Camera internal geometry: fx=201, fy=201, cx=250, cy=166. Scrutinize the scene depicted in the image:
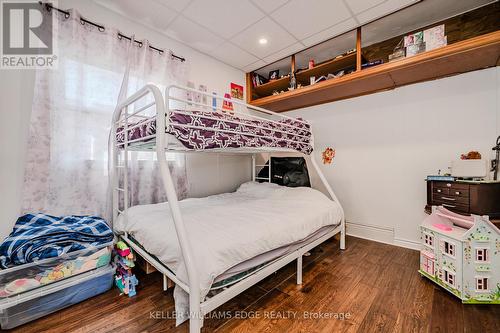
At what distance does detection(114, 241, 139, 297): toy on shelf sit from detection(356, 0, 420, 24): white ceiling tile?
2948mm

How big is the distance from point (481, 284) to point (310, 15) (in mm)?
2537

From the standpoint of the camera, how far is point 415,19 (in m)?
2.03

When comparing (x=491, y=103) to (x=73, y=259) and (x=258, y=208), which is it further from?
(x=73, y=259)

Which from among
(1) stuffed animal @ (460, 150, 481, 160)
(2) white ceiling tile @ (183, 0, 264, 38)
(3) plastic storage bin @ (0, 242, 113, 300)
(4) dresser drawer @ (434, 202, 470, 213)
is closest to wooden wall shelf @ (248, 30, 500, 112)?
(1) stuffed animal @ (460, 150, 481, 160)

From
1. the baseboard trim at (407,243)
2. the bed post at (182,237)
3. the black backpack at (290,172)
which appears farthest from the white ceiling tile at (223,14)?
the baseboard trim at (407,243)

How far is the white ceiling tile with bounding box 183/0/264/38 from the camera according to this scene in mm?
1809

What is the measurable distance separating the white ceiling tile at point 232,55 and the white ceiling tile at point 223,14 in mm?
323

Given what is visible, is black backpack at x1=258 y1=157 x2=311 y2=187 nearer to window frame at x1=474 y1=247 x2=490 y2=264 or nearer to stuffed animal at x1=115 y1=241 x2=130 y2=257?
window frame at x1=474 y1=247 x2=490 y2=264

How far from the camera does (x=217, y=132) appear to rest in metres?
1.39

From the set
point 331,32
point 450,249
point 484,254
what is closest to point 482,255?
point 484,254

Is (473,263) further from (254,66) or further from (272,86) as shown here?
(254,66)

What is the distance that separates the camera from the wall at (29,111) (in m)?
1.48

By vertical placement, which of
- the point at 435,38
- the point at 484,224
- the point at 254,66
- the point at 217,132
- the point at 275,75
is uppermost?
the point at 254,66

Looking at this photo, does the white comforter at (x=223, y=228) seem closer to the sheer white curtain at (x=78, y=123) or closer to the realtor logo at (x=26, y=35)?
the sheer white curtain at (x=78, y=123)
